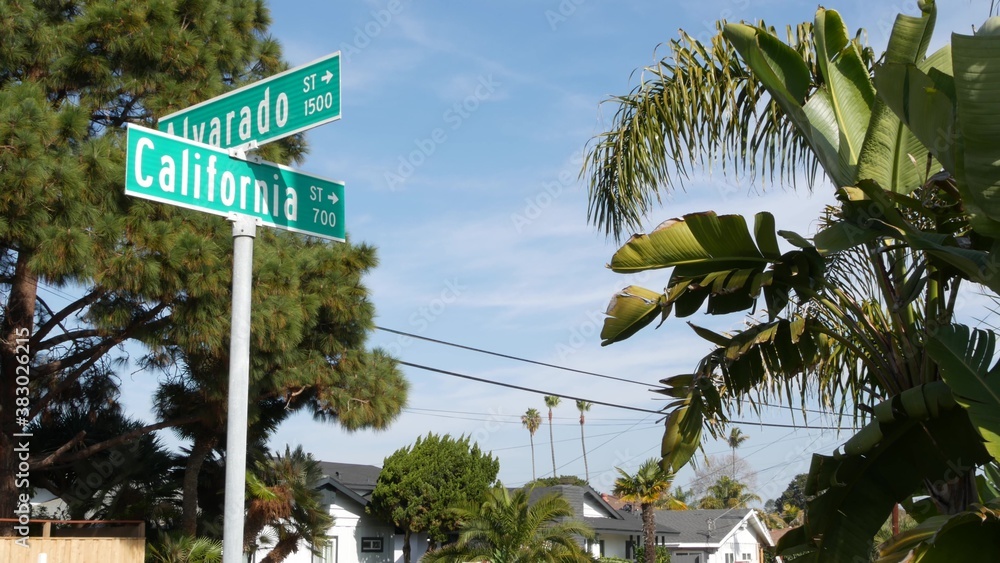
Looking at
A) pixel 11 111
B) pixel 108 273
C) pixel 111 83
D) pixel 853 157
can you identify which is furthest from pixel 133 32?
pixel 853 157

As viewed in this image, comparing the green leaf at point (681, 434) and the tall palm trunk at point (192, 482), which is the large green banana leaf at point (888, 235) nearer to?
the green leaf at point (681, 434)

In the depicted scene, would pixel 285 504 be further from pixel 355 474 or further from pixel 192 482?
pixel 355 474

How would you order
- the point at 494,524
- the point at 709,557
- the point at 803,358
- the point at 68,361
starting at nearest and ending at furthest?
the point at 803,358
the point at 68,361
the point at 494,524
the point at 709,557

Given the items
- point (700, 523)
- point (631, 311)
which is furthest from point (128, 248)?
point (700, 523)

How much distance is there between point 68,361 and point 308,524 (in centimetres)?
927

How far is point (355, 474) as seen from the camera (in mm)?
42594

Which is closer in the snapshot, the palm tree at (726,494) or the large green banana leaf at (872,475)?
the large green banana leaf at (872,475)

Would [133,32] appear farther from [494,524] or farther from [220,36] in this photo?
[494,524]

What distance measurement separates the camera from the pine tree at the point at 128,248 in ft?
40.4

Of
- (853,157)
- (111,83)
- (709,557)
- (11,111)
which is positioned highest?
(111,83)

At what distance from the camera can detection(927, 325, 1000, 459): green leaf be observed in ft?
14.9

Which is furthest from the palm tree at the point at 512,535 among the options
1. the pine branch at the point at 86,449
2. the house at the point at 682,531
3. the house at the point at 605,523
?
the house at the point at 682,531

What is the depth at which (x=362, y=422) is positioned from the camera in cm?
1795

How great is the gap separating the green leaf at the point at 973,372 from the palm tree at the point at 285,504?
1820cm
